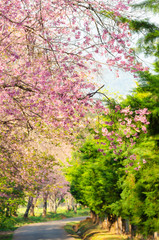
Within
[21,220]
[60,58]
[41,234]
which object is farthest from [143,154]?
[21,220]

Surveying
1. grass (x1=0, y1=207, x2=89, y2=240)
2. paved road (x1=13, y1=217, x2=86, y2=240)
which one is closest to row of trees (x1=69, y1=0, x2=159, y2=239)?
grass (x1=0, y1=207, x2=89, y2=240)

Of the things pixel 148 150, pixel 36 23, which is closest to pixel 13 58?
pixel 36 23

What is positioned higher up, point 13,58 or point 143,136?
point 13,58

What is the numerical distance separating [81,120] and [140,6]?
5.85 m

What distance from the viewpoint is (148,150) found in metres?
13.0

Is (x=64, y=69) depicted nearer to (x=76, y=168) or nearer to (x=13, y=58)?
(x=13, y=58)

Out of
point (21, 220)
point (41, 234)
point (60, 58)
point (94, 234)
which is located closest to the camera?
point (60, 58)

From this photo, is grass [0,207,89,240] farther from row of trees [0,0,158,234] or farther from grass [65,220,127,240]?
row of trees [0,0,158,234]

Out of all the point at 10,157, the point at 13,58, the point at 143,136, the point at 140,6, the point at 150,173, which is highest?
the point at 140,6

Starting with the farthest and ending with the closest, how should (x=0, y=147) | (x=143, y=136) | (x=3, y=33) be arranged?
(x=143, y=136), (x=0, y=147), (x=3, y=33)

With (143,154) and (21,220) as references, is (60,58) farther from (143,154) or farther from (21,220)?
(21,220)

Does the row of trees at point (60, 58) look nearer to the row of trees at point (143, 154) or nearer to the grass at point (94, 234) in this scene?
the row of trees at point (143, 154)

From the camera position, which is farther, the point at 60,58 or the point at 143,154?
the point at 143,154

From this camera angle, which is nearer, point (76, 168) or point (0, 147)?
point (0, 147)
